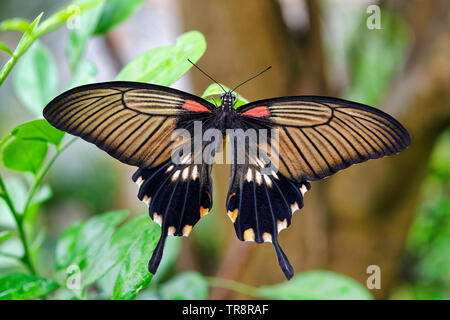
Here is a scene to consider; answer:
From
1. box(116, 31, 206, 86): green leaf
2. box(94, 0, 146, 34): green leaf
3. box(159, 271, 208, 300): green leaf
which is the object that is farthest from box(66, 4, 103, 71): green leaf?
box(159, 271, 208, 300): green leaf

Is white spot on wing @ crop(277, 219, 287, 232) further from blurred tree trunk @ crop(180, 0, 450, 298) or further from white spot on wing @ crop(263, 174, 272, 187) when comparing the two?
blurred tree trunk @ crop(180, 0, 450, 298)

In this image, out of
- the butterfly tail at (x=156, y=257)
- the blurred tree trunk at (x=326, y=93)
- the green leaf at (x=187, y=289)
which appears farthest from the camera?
the blurred tree trunk at (x=326, y=93)

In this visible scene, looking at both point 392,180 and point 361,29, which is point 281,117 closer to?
point 392,180

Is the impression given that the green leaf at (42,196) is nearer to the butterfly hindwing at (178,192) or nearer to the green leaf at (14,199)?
the green leaf at (14,199)

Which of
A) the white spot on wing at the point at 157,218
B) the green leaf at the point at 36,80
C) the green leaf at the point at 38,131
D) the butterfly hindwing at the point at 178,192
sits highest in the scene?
the green leaf at the point at 36,80

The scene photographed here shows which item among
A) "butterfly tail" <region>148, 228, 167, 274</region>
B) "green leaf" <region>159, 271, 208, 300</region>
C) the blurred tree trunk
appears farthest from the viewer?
the blurred tree trunk

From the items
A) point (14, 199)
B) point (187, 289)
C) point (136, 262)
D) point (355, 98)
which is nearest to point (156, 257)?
point (136, 262)

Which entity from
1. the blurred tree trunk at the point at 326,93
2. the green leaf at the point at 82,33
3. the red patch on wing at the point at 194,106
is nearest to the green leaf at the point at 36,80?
the green leaf at the point at 82,33
